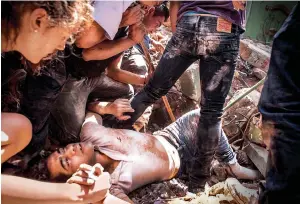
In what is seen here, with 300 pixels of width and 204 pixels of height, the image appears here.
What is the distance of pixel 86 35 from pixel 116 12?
0.22 meters

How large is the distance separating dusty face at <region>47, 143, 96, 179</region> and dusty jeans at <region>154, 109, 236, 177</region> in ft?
2.74

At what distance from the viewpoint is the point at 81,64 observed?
229cm

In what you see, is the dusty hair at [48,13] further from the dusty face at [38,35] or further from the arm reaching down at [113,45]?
the arm reaching down at [113,45]

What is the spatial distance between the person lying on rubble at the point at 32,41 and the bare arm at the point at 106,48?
19.4 inches

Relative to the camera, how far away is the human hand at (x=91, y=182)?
1623 mm

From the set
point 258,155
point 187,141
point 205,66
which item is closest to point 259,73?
point 258,155

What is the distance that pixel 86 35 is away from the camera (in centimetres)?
188

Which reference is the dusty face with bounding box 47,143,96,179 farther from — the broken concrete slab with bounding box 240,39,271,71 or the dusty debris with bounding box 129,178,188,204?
the broken concrete slab with bounding box 240,39,271,71

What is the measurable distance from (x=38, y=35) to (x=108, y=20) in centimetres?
60

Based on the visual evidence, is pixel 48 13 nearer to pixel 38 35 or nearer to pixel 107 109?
pixel 38 35

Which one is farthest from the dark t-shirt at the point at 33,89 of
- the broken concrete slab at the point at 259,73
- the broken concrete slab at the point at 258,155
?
the broken concrete slab at the point at 259,73

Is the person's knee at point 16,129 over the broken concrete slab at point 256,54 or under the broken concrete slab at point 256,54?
over

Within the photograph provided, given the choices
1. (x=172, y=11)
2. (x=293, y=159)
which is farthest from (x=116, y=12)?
(x=293, y=159)

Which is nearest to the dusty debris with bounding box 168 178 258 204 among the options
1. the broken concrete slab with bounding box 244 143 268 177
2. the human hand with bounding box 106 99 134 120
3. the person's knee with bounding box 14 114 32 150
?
the broken concrete slab with bounding box 244 143 268 177
